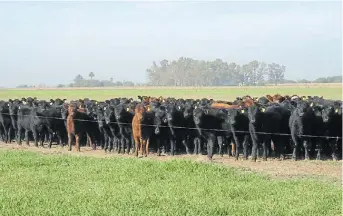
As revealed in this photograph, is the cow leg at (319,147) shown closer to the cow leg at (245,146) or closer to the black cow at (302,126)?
the black cow at (302,126)

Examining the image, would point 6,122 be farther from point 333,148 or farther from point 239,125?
point 333,148

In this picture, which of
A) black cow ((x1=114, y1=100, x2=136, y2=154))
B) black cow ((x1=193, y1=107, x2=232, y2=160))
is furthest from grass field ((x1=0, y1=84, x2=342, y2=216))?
black cow ((x1=114, y1=100, x2=136, y2=154))

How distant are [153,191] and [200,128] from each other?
697 centimetres

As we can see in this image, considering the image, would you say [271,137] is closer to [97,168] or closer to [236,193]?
[97,168]

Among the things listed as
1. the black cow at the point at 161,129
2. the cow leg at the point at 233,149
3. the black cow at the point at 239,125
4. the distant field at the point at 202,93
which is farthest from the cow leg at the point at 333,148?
the distant field at the point at 202,93

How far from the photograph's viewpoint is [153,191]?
36.2 ft

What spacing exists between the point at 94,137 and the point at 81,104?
2.61 metres

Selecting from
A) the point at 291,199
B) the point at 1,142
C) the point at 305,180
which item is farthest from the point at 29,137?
the point at 291,199

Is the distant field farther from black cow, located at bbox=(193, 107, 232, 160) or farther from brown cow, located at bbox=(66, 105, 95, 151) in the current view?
black cow, located at bbox=(193, 107, 232, 160)

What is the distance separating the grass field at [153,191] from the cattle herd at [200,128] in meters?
3.67

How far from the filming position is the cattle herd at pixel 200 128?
1703 cm

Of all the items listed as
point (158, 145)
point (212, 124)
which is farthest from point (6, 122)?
point (212, 124)

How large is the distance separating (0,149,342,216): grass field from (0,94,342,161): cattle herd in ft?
12.0

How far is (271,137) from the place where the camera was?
17375 mm
